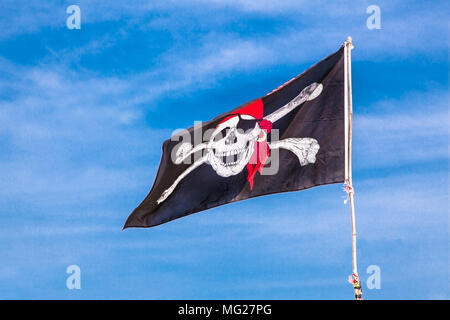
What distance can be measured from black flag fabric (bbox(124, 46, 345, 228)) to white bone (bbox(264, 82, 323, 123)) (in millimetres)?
32

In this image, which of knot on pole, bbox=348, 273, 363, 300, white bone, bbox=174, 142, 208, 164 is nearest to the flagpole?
knot on pole, bbox=348, 273, 363, 300

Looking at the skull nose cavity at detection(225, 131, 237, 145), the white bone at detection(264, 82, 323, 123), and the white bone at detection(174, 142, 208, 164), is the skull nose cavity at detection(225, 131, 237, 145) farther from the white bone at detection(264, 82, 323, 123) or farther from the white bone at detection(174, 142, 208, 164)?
the white bone at detection(264, 82, 323, 123)

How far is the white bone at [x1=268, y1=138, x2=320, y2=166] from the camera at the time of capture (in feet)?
65.7

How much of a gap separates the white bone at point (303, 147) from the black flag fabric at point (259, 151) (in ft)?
0.10

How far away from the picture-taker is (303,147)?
66.4ft

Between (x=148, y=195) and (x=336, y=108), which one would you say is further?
(x=148, y=195)

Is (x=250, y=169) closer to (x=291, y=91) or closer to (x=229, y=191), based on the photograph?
(x=229, y=191)

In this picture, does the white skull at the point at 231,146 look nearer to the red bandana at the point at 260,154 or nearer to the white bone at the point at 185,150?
the red bandana at the point at 260,154

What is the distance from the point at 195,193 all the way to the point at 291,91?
466 centimetres

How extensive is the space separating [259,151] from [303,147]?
1.67 metres

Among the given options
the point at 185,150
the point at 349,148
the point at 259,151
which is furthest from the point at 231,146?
the point at 349,148
